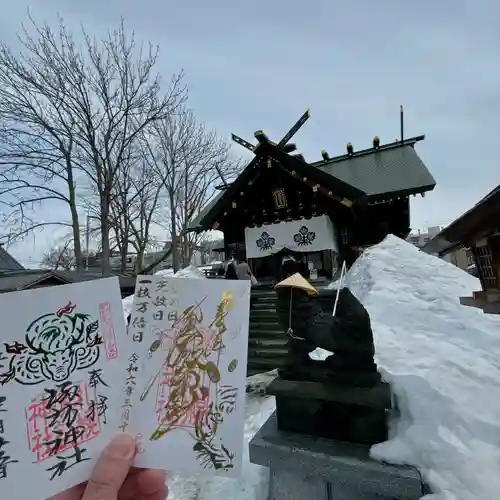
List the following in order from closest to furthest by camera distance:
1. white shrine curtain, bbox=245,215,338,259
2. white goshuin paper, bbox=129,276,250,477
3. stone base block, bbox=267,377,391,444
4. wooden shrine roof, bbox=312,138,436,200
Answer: white goshuin paper, bbox=129,276,250,477 → stone base block, bbox=267,377,391,444 → wooden shrine roof, bbox=312,138,436,200 → white shrine curtain, bbox=245,215,338,259

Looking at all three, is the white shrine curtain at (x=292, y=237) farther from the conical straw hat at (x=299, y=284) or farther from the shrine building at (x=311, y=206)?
the conical straw hat at (x=299, y=284)

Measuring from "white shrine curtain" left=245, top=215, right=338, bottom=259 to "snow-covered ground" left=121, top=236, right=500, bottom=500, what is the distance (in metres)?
6.03

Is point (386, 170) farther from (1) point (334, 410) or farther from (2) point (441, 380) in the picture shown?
(1) point (334, 410)

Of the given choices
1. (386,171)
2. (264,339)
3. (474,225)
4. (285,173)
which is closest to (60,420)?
(474,225)

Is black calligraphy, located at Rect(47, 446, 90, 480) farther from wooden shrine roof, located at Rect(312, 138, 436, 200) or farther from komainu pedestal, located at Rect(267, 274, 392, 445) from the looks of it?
wooden shrine roof, located at Rect(312, 138, 436, 200)

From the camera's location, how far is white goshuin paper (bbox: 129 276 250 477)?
3.92 feet

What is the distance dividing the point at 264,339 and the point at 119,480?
6.83 meters

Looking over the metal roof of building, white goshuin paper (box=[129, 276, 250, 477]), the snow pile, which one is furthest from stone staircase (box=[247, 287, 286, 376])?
the metal roof of building

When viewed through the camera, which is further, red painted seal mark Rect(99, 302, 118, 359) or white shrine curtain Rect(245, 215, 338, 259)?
white shrine curtain Rect(245, 215, 338, 259)

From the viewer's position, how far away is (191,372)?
1.31 m

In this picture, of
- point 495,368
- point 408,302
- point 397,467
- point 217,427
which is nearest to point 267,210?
point 408,302

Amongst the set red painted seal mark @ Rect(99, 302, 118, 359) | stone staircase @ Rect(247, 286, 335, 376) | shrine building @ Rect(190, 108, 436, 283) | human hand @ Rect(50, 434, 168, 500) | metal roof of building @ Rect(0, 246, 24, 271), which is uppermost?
shrine building @ Rect(190, 108, 436, 283)

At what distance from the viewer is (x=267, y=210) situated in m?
13.6

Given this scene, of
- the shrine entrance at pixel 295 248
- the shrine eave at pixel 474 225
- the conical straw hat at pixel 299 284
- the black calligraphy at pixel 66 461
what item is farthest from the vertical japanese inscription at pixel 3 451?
the shrine entrance at pixel 295 248
